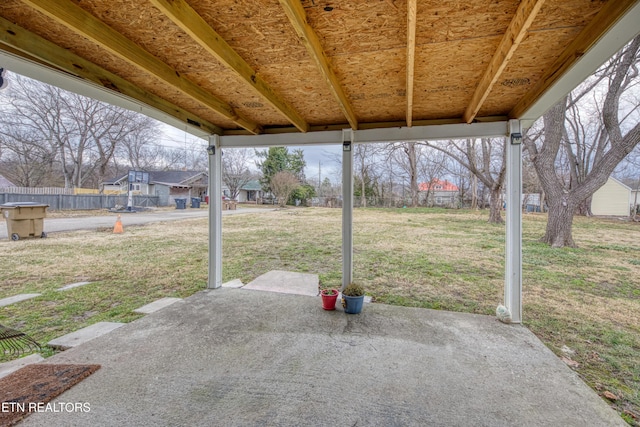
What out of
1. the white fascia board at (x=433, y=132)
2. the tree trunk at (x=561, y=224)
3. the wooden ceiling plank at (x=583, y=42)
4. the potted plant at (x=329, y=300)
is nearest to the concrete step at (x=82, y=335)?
the potted plant at (x=329, y=300)

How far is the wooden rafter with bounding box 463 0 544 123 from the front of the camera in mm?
1343

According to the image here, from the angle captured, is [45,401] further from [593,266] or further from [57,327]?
[593,266]

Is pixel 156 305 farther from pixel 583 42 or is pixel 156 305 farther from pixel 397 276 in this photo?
pixel 583 42

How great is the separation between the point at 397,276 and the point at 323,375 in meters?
3.15

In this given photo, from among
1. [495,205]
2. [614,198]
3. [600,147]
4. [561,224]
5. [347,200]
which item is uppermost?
[600,147]

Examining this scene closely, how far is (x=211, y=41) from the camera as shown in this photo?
167 centimetres

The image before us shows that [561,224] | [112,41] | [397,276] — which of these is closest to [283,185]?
[561,224]

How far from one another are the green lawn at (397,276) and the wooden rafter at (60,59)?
232cm

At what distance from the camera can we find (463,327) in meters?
2.80

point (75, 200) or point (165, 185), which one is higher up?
point (165, 185)

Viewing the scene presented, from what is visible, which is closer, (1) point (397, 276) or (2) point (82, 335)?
(2) point (82, 335)

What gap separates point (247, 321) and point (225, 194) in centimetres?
2605

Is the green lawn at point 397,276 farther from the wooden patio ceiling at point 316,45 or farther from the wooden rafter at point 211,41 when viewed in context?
the wooden rafter at point 211,41

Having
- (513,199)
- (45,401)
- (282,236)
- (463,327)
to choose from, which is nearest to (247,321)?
(45,401)
